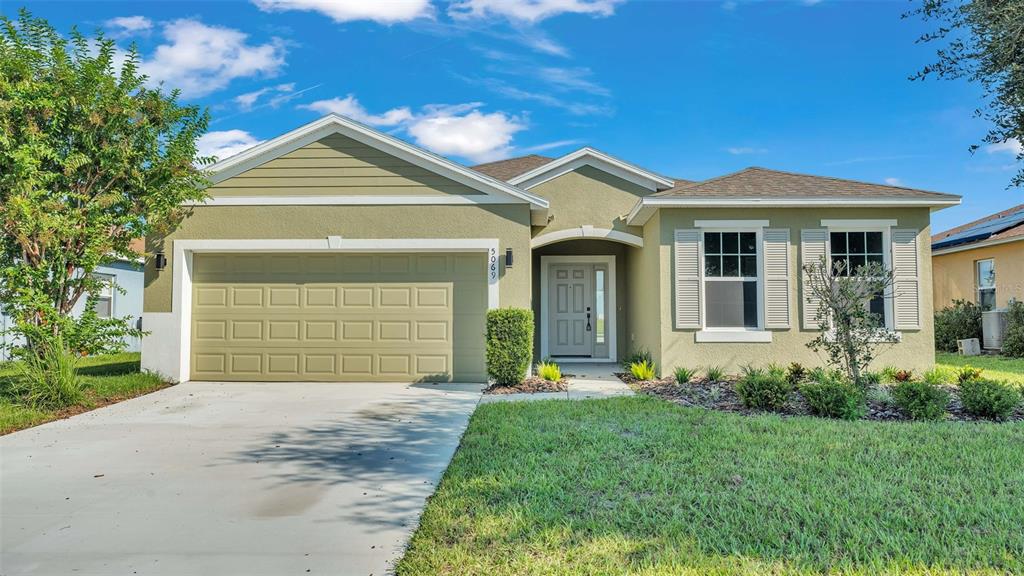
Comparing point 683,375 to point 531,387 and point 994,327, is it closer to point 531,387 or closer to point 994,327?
point 531,387

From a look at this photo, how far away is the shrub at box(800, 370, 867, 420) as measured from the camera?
21.0 ft

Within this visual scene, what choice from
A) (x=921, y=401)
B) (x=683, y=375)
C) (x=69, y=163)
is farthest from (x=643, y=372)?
(x=69, y=163)

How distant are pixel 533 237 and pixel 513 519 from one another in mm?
8785

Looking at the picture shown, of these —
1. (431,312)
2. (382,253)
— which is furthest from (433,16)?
(431,312)

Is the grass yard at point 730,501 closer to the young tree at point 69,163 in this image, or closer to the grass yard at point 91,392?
the grass yard at point 91,392

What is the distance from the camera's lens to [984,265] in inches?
595

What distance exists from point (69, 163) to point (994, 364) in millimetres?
16308

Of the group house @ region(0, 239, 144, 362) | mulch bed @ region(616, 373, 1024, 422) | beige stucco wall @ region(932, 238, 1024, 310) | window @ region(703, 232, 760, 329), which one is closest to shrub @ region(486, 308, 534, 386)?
mulch bed @ region(616, 373, 1024, 422)

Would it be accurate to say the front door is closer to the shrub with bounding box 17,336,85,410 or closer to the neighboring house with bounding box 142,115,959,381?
the neighboring house with bounding box 142,115,959,381

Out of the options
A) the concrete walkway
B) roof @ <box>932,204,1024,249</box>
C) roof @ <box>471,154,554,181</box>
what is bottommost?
the concrete walkway

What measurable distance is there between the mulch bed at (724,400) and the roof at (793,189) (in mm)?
3087

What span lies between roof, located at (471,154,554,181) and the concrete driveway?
7597 mm

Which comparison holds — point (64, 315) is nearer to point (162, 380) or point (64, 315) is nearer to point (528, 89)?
point (162, 380)

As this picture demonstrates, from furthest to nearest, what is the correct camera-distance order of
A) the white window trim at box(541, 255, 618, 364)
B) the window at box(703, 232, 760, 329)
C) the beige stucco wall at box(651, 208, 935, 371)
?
1. the white window trim at box(541, 255, 618, 364)
2. the window at box(703, 232, 760, 329)
3. the beige stucco wall at box(651, 208, 935, 371)
